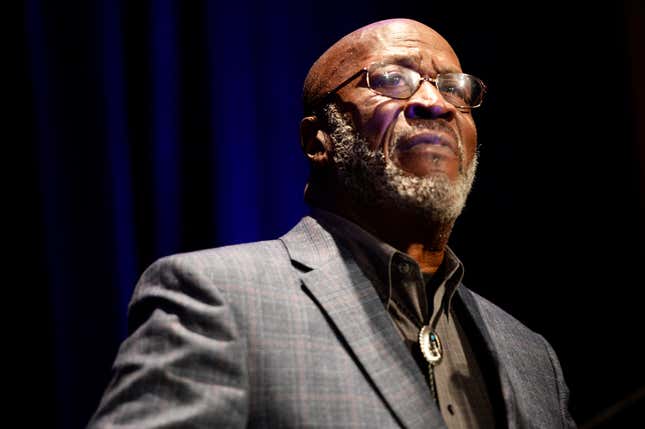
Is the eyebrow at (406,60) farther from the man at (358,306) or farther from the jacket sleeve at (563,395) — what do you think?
the jacket sleeve at (563,395)

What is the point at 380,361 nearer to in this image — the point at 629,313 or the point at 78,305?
the point at 78,305

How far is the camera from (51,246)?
2.02 meters

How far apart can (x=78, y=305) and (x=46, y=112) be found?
61 cm

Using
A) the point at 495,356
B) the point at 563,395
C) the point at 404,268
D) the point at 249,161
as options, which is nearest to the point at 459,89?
the point at 404,268

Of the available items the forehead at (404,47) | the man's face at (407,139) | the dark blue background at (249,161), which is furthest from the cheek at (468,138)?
the dark blue background at (249,161)

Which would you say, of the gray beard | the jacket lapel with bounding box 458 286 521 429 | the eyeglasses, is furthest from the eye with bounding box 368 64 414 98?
the jacket lapel with bounding box 458 286 521 429

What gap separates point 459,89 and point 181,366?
1054 millimetres

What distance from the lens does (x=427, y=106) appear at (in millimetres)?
1652

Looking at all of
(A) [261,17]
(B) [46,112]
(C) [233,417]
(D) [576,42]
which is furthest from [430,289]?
(D) [576,42]

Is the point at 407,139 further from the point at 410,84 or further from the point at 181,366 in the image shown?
the point at 181,366

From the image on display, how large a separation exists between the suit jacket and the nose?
0.44 m

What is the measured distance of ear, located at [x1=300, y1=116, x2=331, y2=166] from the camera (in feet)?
5.81

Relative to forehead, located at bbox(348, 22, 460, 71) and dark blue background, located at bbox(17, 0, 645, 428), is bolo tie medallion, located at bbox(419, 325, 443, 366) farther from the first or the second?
dark blue background, located at bbox(17, 0, 645, 428)

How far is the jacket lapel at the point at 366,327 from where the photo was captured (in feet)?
4.07
